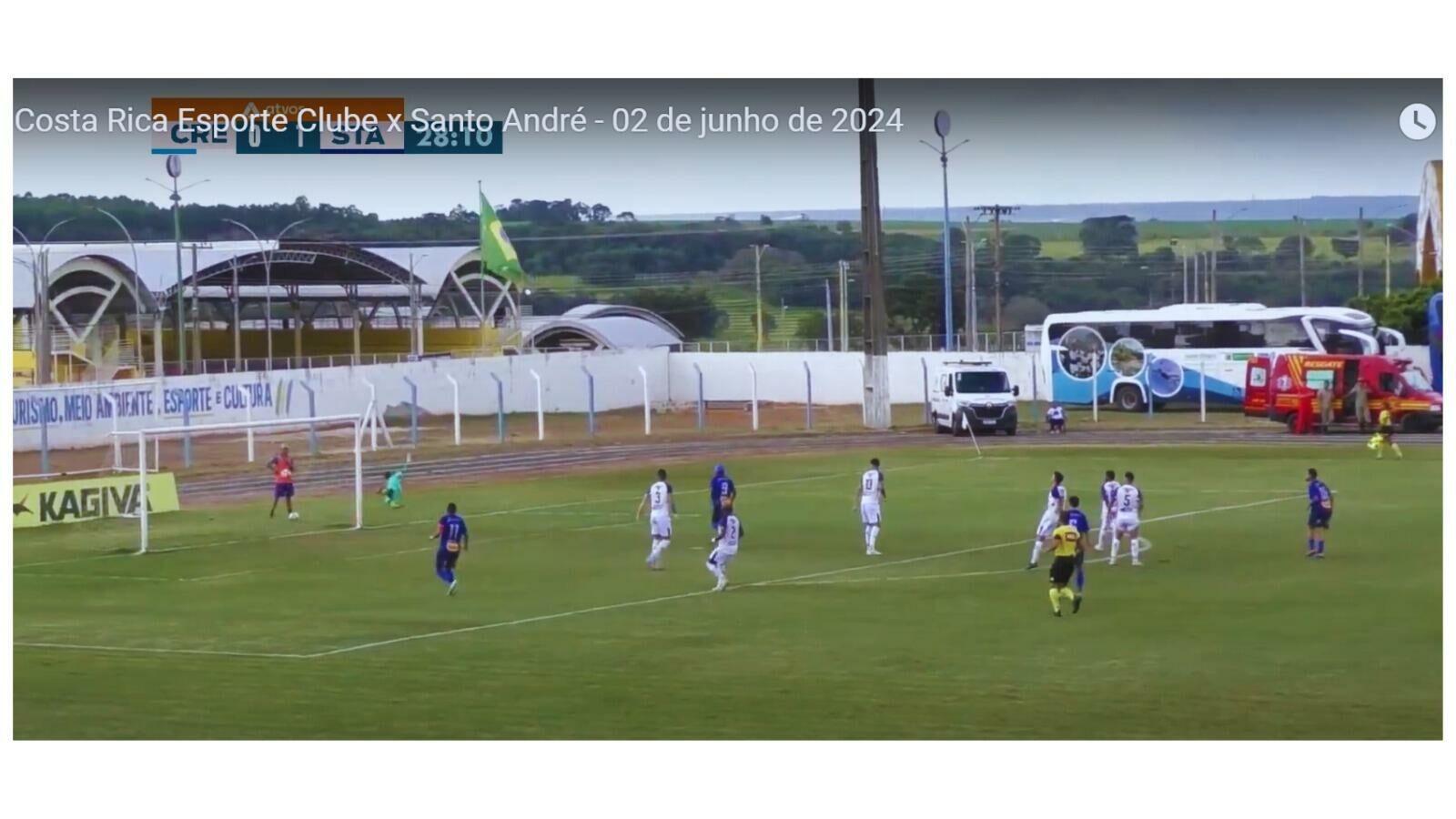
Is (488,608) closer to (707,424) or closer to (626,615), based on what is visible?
(626,615)

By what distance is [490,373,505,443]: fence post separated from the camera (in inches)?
2351

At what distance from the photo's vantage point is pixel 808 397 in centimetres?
6425

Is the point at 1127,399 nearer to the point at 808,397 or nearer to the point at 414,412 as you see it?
the point at 808,397

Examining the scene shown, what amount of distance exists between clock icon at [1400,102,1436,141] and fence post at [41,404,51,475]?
32812mm

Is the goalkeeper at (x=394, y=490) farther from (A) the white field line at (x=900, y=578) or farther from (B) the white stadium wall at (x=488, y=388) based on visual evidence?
(A) the white field line at (x=900, y=578)

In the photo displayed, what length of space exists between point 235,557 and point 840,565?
35.3ft

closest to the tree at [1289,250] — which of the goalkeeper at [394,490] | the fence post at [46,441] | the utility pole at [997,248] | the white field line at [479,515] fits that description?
the utility pole at [997,248]

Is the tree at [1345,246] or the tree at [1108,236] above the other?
the tree at [1108,236]

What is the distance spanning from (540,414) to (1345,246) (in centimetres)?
2449

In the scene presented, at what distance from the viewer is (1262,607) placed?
1188 inches

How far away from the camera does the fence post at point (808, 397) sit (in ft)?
208

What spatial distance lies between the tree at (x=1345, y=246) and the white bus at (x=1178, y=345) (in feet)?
5.98

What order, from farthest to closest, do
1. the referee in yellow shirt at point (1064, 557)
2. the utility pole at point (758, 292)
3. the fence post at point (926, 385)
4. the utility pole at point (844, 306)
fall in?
the utility pole at point (758, 292), the utility pole at point (844, 306), the fence post at point (926, 385), the referee in yellow shirt at point (1064, 557)

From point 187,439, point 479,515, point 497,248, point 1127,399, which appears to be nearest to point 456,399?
point 497,248
